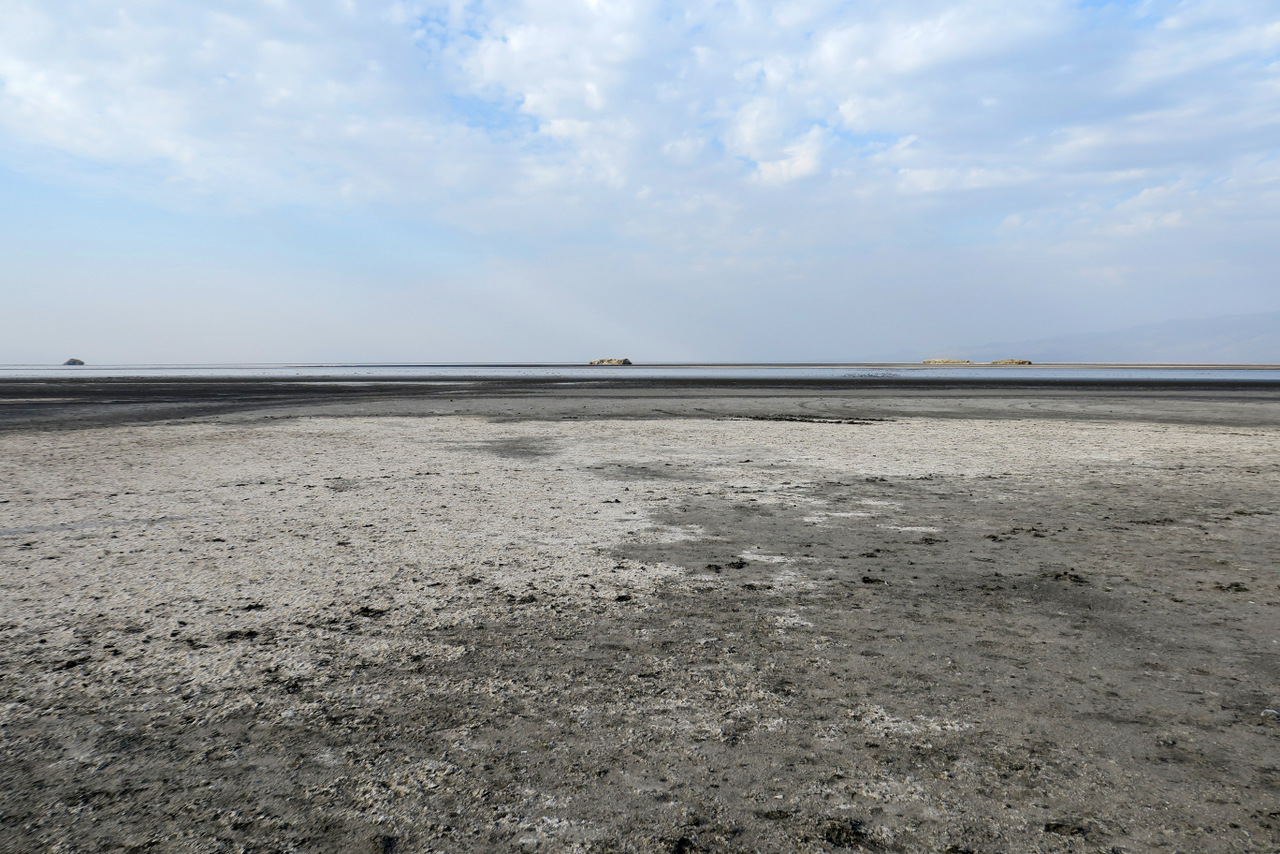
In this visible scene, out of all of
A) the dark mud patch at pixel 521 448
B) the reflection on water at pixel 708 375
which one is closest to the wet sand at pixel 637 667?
the dark mud patch at pixel 521 448

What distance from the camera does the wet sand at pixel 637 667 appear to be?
7.19ft

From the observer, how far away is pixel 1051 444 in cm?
1243

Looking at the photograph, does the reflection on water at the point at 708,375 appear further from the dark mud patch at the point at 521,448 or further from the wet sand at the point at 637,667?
the wet sand at the point at 637,667

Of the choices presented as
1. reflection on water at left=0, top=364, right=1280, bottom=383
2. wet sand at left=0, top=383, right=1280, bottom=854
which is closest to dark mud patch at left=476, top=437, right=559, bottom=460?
wet sand at left=0, top=383, right=1280, bottom=854

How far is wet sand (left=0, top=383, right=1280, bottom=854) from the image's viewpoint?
219 cm

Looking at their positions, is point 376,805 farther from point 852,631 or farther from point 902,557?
point 902,557

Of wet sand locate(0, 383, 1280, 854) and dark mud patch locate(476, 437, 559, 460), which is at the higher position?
dark mud patch locate(476, 437, 559, 460)

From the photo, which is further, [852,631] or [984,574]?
[984,574]

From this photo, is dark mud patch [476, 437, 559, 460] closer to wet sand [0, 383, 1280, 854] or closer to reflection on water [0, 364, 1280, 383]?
wet sand [0, 383, 1280, 854]

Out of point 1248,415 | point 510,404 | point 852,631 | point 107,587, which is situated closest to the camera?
point 852,631

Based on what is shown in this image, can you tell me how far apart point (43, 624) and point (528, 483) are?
16.3 ft

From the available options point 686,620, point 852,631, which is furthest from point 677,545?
point 852,631

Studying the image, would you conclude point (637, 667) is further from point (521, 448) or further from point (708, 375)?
point (708, 375)

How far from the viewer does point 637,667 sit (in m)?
3.29
